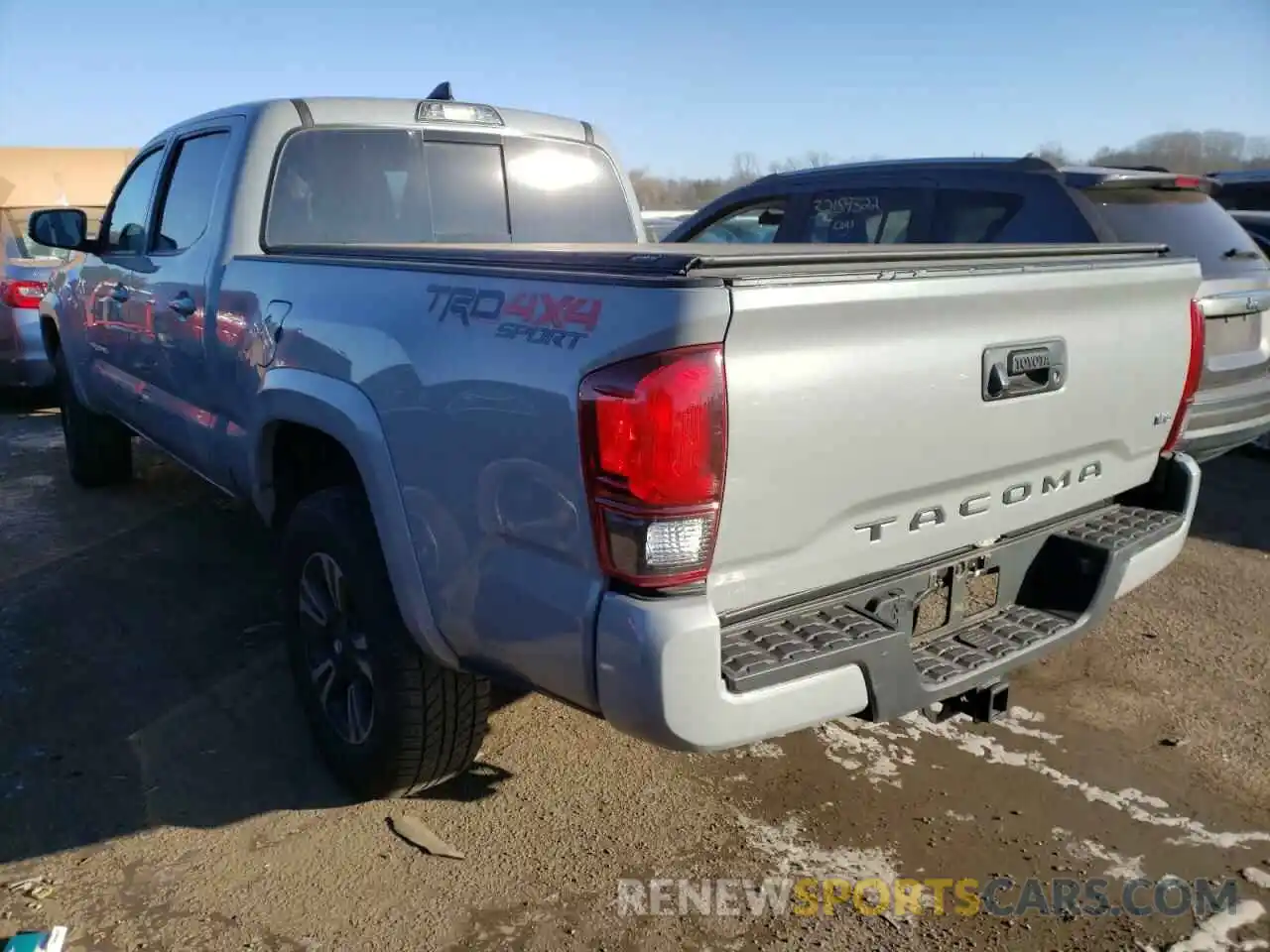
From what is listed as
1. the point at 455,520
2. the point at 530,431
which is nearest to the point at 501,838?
the point at 455,520

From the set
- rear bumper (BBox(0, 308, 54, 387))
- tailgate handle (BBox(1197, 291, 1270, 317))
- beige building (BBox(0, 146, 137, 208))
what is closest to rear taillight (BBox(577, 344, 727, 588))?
tailgate handle (BBox(1197, 291, 1270, 317))

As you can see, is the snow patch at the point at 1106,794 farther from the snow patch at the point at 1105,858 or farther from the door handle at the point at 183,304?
the door handle at the point at 183,304

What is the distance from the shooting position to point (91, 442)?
621cm

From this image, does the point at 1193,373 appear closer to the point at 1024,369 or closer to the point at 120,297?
the point at 1024,369

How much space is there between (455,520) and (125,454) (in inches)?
193

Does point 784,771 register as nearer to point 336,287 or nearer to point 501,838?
point 501,838

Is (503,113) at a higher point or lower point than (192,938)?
higher

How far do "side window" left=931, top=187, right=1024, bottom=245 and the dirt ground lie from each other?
2.10 meters

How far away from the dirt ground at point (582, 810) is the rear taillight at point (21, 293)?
5.13 m

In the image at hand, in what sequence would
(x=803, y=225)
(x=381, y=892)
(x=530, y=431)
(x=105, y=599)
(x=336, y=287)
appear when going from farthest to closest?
(x=803, y=225) → (x=105, y=599) → (x=336, y=287) → (x=381, y=892) → (x=530, y=431)

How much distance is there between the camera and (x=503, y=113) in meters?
4.29

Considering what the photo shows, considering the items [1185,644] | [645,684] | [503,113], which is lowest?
[1185,644]

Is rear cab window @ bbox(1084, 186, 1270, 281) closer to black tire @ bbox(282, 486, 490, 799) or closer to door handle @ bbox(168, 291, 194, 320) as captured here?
→ black tire @ bbox(282, 486, 490, 799)

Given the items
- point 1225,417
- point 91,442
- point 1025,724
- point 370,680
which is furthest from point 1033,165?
point 91,442
